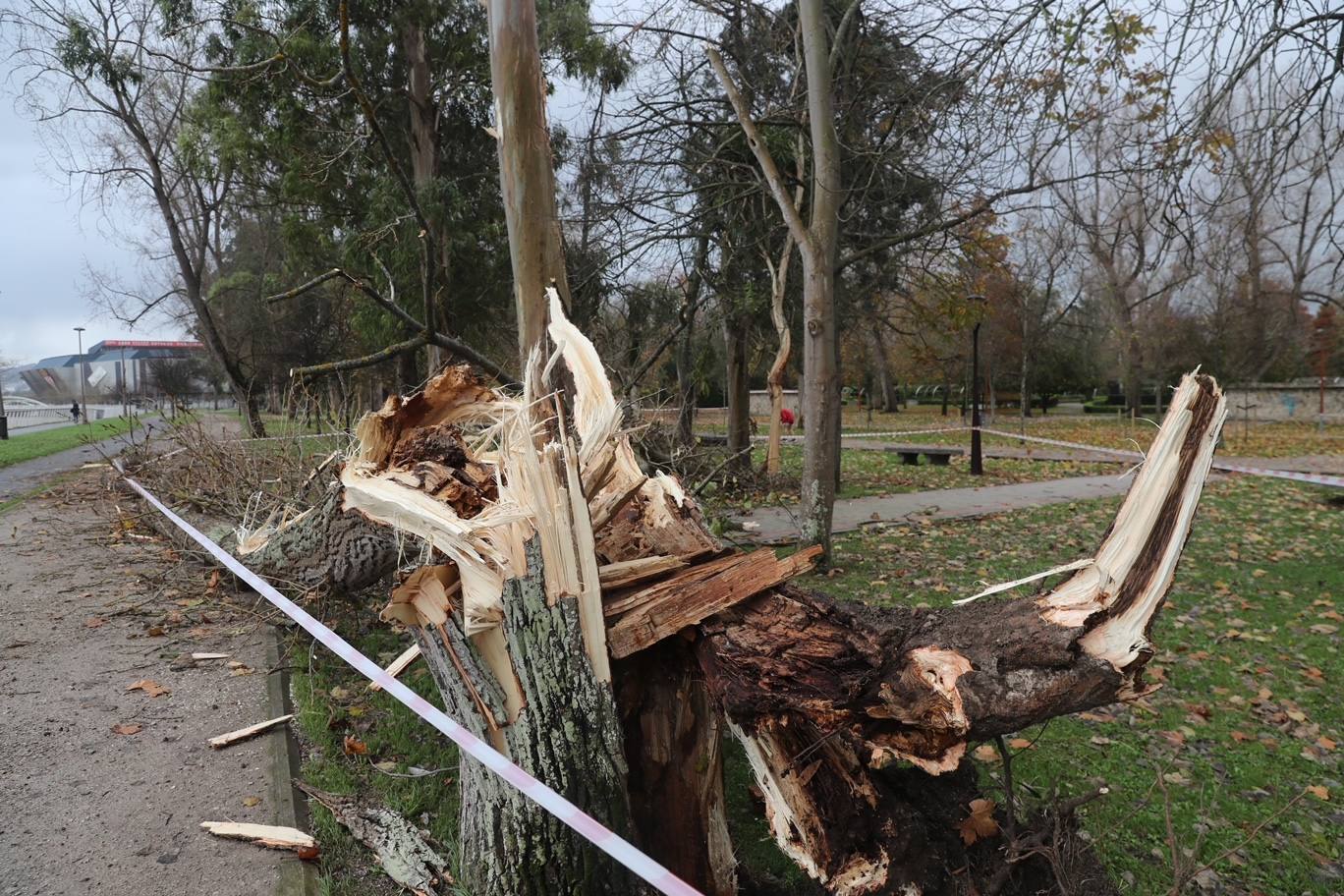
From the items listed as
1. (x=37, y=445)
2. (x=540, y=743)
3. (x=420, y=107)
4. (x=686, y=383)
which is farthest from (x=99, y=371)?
(x=540, y=743)

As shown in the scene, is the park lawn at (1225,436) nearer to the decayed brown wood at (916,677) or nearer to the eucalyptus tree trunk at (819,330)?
the eucalyptus tree trunk at (819,330)

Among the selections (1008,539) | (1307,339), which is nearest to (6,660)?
(1008,539)

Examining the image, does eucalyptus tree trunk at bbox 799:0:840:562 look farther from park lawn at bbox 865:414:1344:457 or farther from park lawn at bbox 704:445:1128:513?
park lawn at bbox 865:414:1344:457

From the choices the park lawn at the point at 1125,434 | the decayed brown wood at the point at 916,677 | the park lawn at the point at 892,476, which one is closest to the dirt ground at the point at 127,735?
the decayed brown wood at the point at 916,677

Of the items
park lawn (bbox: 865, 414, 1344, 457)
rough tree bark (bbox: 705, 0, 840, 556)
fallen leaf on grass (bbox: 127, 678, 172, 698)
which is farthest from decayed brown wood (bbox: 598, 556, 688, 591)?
park lawn (bbox: 865, 414, 1344, 457)

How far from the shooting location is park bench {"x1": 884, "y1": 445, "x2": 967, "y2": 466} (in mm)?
15156

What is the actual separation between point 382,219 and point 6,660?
1133 centimetres

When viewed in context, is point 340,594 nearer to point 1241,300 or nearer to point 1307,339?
point 1241,300

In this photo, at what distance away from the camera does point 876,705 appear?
2047 millimetres

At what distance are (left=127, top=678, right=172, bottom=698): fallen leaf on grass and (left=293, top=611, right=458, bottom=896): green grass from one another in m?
0.68

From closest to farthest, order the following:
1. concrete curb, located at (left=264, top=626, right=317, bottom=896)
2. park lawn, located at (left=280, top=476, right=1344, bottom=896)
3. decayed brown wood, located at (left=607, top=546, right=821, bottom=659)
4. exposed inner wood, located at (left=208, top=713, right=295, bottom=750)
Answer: decayed brown wood, located at (left=607, top=546, right=821, bottom=659), concrete curb, located at (left=264, top=626, right=317, bottom=896), park lawn, located at (left=280, top=476, right=1344, bottom=896), exposed inner wood, located at (left=208, top=713, right=295, bottom=750)

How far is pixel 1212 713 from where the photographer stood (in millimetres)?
4176

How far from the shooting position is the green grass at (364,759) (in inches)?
116

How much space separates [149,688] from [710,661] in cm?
391
